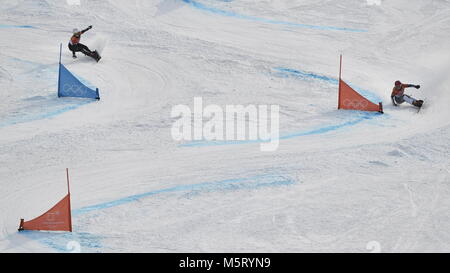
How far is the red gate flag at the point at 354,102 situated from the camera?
13.0 meters

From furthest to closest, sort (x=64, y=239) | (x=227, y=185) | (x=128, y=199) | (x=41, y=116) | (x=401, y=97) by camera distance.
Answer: (x=401, y=97), (x=41, y=116), (x=227, y=185), (x=128, y=199), (x=64, y=239)

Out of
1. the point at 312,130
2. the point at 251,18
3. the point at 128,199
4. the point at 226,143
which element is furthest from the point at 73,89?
the point at 251,18

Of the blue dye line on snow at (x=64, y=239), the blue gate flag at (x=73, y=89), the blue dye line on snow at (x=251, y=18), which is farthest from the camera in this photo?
the blue dye line on snow at (x=251, y=18)

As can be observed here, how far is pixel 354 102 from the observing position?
42.8 feet

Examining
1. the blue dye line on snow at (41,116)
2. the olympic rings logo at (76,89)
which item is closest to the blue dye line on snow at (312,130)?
the blue dye line on snow at (41,116)

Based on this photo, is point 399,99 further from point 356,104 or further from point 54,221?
point 54,221

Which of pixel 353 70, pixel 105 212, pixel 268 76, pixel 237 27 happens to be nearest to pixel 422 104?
pixel 353 70

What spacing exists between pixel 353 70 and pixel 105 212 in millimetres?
7480

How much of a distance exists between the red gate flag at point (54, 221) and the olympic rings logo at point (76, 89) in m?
4.58

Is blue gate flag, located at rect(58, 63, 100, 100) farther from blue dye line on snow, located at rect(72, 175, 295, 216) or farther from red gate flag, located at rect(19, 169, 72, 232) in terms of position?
red gate flag, located at rect(19, 169, 72, 232)

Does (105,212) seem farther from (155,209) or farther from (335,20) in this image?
(335,20)

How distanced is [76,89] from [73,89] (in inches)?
2.5

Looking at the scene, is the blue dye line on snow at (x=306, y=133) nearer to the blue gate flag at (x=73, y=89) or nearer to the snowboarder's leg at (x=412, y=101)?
the snowboarder's leg at (x=412, y=101)

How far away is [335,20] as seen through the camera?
1750 cm
